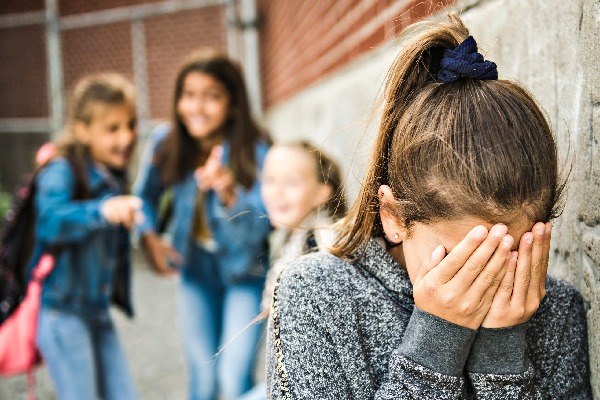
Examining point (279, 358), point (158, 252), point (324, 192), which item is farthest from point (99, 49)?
point (279, 358)

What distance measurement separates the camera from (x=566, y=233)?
1787 millimetres

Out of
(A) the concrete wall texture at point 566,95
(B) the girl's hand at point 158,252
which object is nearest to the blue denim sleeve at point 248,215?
(B) the girl's hand at point 158,252

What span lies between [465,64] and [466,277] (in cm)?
39

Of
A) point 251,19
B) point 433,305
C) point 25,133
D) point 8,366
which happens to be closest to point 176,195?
point 8,366

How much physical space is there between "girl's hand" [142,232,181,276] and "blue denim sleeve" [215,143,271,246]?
43 centimetres

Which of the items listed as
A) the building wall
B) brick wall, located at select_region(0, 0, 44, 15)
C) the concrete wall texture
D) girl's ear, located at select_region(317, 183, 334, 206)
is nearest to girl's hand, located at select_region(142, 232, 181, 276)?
girl's ear, located at select_region(317, 183, 334, 206)

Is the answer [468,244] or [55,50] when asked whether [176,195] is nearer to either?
[468,244]

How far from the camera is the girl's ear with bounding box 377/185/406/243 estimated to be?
1.39 m

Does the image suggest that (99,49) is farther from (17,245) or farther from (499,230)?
(499,230)

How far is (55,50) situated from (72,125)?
261 inches

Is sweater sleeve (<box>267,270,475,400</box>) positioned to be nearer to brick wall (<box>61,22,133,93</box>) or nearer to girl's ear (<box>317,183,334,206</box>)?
girl's ear (<box>317,183,334,206</box>)

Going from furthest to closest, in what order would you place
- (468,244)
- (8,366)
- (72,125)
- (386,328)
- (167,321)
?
(167,321) < (72,125) < (8,366) < (386,328) < (468,244)

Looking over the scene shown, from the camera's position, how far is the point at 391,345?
4.82 ft

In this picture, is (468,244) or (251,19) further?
(251,19)
